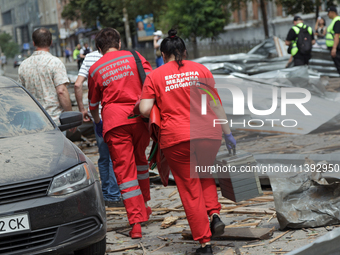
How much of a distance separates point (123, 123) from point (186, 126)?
989 mm

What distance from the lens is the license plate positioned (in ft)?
12.3

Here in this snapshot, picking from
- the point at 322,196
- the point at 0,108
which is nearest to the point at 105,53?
the point at 0,108

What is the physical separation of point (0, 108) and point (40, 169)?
4.36 feet

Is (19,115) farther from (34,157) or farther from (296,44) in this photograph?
(296,44)

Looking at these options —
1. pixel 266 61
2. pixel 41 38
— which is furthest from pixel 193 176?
pixel 266 61

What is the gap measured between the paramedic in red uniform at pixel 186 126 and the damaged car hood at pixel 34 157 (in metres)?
0.74

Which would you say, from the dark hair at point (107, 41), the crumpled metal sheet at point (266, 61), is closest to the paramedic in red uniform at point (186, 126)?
the dark hair at point (107, 41)

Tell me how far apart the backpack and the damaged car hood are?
954 centimetres

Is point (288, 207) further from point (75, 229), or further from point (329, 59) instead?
point (329, 59)

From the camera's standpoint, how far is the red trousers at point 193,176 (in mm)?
4230

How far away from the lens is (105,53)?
5.37 metres

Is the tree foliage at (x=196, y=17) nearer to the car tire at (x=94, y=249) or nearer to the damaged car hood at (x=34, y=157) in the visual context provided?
the damaged car hood at (x=34, y=157)

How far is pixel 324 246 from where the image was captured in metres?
2.99

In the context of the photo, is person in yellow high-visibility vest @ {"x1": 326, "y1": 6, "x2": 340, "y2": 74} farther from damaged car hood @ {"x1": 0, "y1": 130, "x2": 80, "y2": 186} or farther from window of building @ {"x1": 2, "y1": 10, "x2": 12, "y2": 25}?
window of building @ {"x1": 2, "y1": 10, "x2": 12, "y2": 25}
